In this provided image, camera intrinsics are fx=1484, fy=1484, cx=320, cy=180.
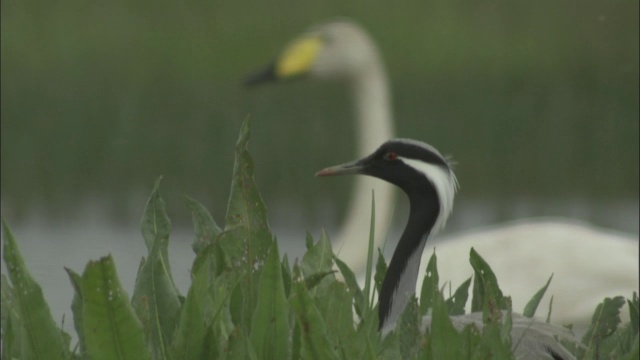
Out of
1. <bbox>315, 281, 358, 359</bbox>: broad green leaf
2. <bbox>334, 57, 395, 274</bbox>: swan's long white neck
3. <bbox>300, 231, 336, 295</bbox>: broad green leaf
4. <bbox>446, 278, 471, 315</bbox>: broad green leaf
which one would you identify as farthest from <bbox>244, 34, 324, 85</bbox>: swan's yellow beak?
<bbox>315, 281, 358, 359</bbox>: broad green leaf

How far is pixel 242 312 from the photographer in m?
2.15

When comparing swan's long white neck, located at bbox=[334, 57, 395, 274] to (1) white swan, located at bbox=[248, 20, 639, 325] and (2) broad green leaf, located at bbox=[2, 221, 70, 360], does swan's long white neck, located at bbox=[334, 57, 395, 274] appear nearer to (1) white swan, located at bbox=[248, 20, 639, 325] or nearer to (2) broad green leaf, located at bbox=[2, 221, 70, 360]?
(1) white swan, located at bbox=[248, 20, 639, 325]

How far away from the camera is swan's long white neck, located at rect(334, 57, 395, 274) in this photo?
20.7ft

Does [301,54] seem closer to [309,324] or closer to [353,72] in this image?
[353,72]

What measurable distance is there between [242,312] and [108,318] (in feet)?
0.93

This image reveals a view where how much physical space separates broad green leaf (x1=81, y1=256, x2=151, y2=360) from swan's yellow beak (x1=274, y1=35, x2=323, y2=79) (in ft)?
17.2

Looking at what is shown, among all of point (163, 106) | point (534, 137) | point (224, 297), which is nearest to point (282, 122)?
point (163, 106)

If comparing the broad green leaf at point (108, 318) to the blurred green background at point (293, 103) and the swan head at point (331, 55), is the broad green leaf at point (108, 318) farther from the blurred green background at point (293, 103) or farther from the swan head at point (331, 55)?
the blurred green background at point (293, 103)

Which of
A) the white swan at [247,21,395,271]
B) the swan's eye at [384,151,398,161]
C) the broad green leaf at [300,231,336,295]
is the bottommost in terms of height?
the broad green leaf at [300,231,336,295]

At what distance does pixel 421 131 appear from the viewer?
8.95 meters

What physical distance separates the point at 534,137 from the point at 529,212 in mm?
1054

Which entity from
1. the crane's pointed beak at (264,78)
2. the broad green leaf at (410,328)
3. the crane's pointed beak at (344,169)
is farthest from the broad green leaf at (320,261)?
the crane's pointed beak at (264,78)

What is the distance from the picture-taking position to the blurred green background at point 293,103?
859cm

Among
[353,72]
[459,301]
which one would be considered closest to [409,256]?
[459,301]
